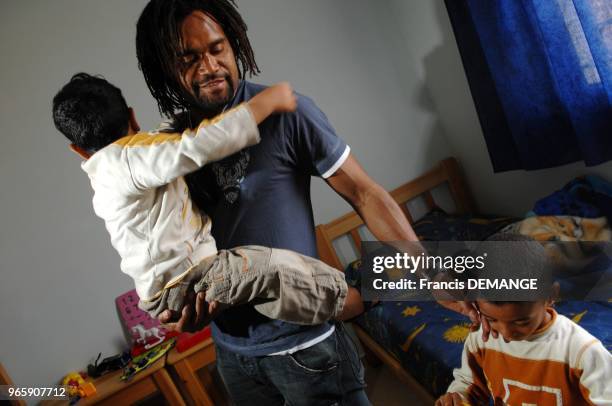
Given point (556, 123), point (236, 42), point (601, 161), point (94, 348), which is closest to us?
point (236, 42)

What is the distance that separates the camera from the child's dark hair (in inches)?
A: 38.6

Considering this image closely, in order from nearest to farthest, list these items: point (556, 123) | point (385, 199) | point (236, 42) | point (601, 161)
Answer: point (385, 199)
point (236, 42)
point (601, 161)
point (556, 123)

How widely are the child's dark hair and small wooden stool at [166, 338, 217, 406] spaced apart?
125cm

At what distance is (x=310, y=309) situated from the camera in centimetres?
92

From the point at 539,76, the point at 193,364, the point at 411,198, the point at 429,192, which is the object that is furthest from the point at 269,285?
the point at 429,192

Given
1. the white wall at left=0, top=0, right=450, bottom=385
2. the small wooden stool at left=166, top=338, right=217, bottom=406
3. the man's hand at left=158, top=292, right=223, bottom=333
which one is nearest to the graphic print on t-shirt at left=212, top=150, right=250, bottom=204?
the man's hand at left=158, top=292, right=223, bottom=333

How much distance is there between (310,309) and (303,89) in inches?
72.8

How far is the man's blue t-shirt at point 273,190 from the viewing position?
37.4 inches

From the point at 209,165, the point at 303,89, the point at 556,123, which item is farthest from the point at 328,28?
the point at 209,165

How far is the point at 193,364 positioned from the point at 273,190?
1.36 meters

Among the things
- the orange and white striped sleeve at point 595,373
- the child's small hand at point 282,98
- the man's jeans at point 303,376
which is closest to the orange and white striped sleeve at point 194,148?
the child's small hand at point 282,98

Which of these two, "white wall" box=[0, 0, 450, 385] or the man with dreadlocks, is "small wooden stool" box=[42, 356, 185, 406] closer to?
"white wall" box=[0, 0, 450, 385]

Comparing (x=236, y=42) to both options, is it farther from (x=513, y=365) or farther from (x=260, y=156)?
(x=513, y=365)

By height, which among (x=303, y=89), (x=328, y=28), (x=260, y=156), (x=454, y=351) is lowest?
(x=454, y=351)
